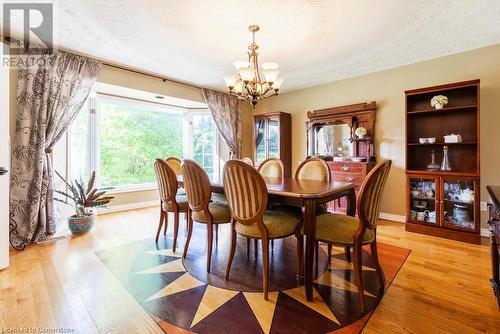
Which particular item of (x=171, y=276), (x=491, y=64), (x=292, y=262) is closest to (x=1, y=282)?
(x=171, y=276)

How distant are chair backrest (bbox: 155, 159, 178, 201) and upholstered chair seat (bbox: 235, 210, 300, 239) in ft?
3.10

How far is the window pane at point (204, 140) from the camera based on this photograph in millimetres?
5156

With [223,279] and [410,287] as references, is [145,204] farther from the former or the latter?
[410,287]

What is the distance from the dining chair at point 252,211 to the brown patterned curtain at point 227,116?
323 centimetres

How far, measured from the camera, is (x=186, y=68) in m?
3.63

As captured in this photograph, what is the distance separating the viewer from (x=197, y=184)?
6.99 feet

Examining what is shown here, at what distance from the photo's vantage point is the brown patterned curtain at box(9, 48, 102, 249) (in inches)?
106

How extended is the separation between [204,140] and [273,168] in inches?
97.5

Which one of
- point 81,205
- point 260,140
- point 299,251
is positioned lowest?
point 299,251

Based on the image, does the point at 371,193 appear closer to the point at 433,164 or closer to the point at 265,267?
the point at 265,267

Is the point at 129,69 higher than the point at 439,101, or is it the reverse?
the point at 129,69

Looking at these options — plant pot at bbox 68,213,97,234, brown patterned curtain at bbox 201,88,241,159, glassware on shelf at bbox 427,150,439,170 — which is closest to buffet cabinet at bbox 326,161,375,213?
glassware on shelf at bbox 427,150,439,170

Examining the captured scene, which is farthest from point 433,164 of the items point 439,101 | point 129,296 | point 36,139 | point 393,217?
point 36,139

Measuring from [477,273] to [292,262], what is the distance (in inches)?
62.0
